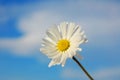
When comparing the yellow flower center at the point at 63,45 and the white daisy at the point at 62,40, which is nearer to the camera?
the white daisy at the point at 62,40

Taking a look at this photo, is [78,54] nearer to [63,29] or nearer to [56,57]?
[56,57]

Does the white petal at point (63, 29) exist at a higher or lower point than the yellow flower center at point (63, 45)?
higher

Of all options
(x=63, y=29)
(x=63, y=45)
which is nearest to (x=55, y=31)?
(x=63, y=29)

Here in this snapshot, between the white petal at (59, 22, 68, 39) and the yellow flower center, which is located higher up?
the white petal at (59, 22, 68, 39)

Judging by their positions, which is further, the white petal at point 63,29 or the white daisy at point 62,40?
the white petal at point 63,29

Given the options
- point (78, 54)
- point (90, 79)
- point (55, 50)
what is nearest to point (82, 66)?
point (90, 79)

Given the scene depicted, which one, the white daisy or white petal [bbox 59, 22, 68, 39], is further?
white petal [bbox 59, 22, 68, 39]

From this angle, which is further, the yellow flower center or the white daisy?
the yellow flower center

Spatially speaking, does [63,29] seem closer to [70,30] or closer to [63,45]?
[70,30]
